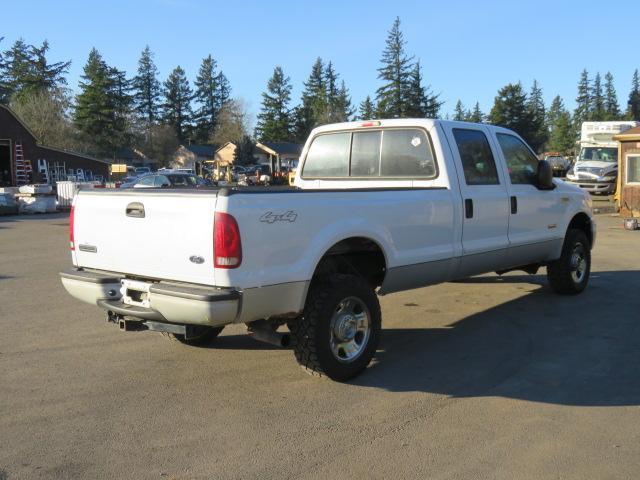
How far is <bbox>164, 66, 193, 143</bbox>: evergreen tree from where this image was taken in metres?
107

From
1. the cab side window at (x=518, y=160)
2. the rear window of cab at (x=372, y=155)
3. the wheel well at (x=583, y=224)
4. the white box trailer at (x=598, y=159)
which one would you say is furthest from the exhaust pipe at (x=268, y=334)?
the white box trailer at (x=598, y=159)

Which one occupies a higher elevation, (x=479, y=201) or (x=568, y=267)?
(x=479, y=201)

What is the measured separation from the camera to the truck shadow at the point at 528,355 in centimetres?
482

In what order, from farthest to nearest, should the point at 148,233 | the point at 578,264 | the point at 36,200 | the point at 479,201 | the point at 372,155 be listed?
the point at 36,200, the point at 578,264, the point at 372,155, the point at 479,201, the point at 148,233

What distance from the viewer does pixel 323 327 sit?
470cm

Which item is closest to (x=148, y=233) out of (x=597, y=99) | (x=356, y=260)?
(x=356, y=260)

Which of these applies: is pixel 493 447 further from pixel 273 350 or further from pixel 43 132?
pixel 43 132

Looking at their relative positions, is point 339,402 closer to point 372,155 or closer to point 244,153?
point 372,155

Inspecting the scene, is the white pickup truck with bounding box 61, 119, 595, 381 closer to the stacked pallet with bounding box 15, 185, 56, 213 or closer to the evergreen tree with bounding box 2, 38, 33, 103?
the stacked pallet with bounding box 15, 185, 56, 213

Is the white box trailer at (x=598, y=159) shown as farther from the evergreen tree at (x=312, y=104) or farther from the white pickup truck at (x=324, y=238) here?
the evergreen tree at (x=312, y=104)

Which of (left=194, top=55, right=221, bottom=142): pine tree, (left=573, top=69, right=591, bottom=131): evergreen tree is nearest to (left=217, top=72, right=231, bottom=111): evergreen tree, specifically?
(left=194, top=55, right=221, bottom=142): pine tree

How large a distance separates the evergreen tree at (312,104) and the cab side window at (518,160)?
88505 millimetres

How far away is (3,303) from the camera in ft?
26.1

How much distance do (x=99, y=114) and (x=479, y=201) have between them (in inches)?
3197
